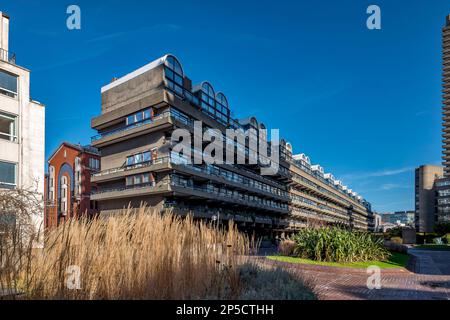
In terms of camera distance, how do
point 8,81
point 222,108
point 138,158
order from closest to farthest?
point 8,81 → point 138,158 → point 222,108

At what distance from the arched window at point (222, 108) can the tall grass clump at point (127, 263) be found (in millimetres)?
42511

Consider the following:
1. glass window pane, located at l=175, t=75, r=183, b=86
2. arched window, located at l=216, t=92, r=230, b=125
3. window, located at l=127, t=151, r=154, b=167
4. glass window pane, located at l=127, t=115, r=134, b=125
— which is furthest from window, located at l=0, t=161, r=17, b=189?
arched window, located at l=216, t=92, r=230, b=125

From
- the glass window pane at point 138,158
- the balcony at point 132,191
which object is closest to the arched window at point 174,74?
the glass window pane at point 138,158

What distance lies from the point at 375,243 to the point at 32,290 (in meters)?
16.8

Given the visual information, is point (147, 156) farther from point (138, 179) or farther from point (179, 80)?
point (179, 80)

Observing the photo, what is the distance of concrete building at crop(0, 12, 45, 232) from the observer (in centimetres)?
2377

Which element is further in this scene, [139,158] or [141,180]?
[139,158]

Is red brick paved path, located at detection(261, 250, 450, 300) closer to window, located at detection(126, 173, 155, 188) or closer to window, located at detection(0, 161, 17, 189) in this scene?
window, located at detection(0, 161, 17, 189)

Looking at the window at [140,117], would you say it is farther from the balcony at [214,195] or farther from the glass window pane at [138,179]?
the balcony at [214,195]

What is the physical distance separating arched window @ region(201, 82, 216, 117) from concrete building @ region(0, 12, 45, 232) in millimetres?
22337

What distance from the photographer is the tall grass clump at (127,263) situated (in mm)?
4855

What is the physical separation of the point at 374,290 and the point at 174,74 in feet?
113

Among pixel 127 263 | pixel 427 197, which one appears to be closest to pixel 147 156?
pixel 127 263

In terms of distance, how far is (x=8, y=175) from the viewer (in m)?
23.6
